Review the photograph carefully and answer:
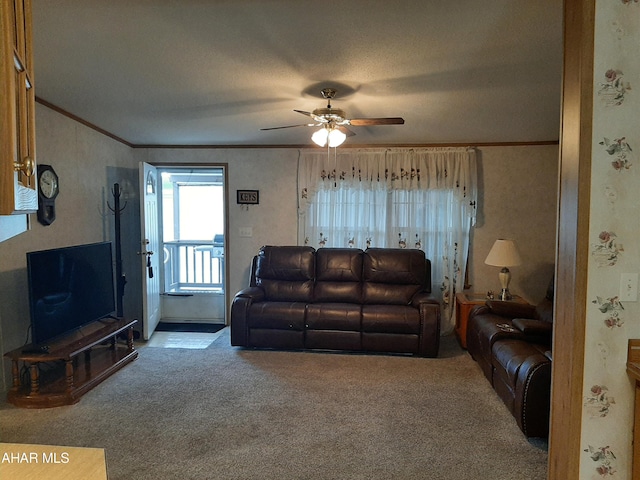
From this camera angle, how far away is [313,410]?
114 inches

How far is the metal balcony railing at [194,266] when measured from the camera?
249 inches

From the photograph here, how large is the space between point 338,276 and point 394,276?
62cm

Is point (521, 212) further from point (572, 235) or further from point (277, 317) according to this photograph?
point (572, 235)

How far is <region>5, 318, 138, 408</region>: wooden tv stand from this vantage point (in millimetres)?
2898

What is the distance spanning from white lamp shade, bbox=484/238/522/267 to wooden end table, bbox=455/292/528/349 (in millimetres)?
400

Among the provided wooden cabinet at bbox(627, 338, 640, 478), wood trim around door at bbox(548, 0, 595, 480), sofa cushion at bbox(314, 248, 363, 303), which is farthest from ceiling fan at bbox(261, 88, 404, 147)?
wooden cabinet at bbox(627, 338, 640, 478)

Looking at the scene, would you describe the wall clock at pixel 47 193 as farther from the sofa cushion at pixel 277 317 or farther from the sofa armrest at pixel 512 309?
the sofa armrest at pixel 512 309

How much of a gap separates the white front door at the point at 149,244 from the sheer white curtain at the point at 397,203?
5.77 feet

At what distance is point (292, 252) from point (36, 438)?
2797mm

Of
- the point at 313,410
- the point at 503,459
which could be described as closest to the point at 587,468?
the point at 503,459

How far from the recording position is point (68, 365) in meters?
2.97

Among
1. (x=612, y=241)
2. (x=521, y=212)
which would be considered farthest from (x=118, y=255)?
(x=521, y=212)

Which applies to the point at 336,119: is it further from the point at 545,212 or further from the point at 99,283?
the point at 545,212

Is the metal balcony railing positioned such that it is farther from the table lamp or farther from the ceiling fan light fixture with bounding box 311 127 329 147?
the table lamp
